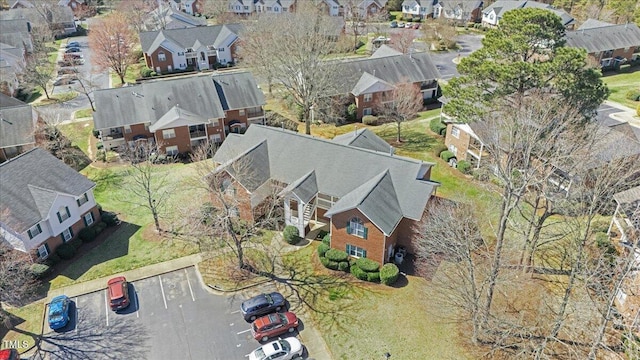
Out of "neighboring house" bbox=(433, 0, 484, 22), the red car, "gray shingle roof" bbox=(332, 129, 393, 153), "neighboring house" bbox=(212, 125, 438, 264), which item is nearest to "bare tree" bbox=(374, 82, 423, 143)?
"gray shingle roof" bbox=(332, 129, 393, 153)

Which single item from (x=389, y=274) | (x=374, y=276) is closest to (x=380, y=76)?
(x=374, y=276)

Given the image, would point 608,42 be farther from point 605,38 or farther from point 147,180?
point 147,180

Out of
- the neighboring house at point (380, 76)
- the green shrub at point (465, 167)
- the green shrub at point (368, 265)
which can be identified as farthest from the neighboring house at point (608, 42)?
the green shrub at point (368, 265)

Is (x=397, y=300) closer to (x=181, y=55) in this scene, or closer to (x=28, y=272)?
(x=28, y=272)

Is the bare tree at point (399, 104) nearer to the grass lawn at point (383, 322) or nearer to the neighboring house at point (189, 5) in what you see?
the grass lawn at point (383, 322)

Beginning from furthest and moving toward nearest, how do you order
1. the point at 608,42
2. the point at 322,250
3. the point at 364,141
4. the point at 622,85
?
the point at 608,42 < the point at 622,85 < the point at 364,141 < the point at 322,250

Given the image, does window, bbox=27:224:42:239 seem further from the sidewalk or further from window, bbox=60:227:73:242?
the sidewalk
